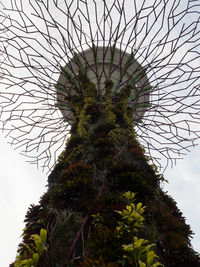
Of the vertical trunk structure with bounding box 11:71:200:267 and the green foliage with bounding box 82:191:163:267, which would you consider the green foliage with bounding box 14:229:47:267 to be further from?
the green foliage with bounding box 82:191:163:267

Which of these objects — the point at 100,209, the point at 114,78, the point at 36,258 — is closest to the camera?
the point at 36,258

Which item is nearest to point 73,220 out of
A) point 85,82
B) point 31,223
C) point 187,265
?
point 31,223

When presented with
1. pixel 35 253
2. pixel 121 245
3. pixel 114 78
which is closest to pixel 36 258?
pixel 35 253

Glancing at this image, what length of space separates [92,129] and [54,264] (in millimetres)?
2221

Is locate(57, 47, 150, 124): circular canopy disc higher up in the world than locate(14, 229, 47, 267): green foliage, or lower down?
higher up

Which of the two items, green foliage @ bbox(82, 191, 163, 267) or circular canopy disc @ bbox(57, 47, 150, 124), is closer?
green foliage @ bbox(82, 191, 163, 267)

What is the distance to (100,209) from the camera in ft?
5.86

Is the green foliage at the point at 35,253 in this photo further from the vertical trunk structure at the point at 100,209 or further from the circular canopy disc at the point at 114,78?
the circular canopy disc at the point at 114,78

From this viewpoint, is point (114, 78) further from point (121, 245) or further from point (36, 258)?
point (36, 258)

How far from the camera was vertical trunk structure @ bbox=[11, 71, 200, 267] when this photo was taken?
5.19 feet

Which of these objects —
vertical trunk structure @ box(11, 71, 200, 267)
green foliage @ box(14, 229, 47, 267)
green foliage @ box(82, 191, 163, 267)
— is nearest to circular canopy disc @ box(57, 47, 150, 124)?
vertical trunk structure @ box(11, 71, 200, 267)

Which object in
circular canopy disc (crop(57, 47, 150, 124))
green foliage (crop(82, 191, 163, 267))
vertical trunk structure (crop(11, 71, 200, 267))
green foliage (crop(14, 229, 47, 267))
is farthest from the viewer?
circular canopy disc (crop(57, 47, 150, 124))

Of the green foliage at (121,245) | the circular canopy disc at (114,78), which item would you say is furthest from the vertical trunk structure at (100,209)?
the circular canopy disc at (114,78)

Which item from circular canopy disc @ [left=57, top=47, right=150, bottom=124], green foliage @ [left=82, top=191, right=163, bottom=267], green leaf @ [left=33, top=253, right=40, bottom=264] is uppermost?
circular canopy disc @ [left=57, top=47, right=150, bottom=124]
